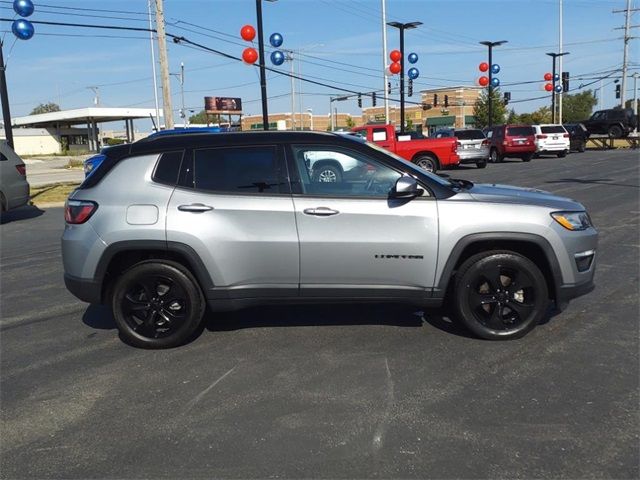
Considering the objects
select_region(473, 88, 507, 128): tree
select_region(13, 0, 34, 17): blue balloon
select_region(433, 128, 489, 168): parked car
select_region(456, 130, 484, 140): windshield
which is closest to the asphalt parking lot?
select_region(13, 0, 34, 17): blue balloon

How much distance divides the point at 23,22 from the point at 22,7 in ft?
1.84

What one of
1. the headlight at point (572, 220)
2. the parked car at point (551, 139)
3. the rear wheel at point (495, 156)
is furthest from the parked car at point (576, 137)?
the headlight at point (572, 220)

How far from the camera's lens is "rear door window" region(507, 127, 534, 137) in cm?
2811

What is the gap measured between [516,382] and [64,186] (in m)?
20.4

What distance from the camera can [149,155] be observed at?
4.66m

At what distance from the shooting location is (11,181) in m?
12.2

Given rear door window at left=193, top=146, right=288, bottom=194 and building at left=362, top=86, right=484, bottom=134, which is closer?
rear door window at left=193, top=146, right=288, bottom=194

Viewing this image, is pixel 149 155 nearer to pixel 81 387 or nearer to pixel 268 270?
pixel 268 270

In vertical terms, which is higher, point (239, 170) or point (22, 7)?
point (22, 7)

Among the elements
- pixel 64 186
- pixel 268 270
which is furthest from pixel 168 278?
pixel 64 186

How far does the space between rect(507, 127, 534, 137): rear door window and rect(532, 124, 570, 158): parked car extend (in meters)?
0.86

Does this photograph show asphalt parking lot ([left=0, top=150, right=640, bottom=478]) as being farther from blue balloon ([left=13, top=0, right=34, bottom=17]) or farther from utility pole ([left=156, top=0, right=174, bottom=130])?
utility pole ([left=156, top=0, right=174, bottom=130])

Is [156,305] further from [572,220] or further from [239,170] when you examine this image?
[572,220]

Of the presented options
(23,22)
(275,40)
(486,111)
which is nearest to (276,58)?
(275,40)
